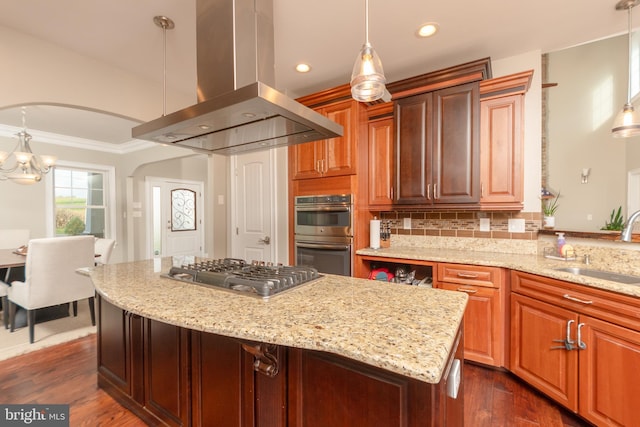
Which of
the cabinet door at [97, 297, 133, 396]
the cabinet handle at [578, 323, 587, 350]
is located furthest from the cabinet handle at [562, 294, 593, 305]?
the cabinet door at [97, 297, 133, 396]

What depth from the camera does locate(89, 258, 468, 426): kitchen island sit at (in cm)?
77

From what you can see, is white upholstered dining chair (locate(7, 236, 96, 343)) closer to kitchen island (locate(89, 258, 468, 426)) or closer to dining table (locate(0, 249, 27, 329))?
dining table (locate(0, 249, 27, 329))

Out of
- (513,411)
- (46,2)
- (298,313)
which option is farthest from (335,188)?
(46,2)

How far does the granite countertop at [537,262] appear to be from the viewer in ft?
5.00

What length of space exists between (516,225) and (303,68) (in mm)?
2378

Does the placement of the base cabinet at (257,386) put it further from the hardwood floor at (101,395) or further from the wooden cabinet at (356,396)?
the hardwood floor at (101,395)

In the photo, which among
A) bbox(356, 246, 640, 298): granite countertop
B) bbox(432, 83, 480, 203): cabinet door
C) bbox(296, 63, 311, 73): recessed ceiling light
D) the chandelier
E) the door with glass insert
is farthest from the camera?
the door with glass insert

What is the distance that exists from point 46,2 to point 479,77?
3.01m

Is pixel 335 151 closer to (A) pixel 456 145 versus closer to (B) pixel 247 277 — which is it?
(A) pixel 456 145

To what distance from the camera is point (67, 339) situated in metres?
2.80

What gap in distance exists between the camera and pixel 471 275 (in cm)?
215

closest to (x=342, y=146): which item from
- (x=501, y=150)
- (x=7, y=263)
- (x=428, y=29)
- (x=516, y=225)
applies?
(x=428, y=29)

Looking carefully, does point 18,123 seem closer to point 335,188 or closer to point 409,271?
point 335,188

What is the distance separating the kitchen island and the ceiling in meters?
1.74
